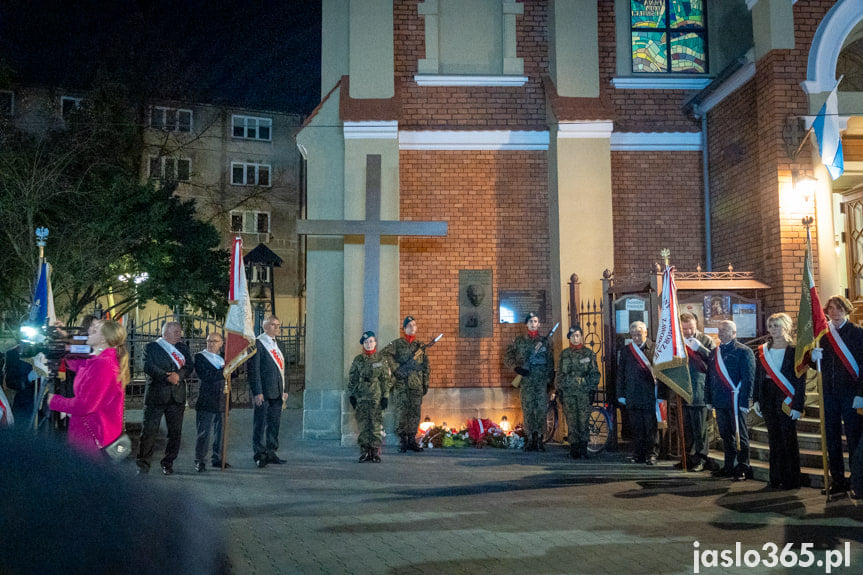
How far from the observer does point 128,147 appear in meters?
27.7

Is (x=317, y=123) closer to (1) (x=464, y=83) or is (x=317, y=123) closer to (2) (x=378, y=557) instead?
(1) (x=464, y=83)

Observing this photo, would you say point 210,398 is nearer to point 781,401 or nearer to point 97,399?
point 97,399

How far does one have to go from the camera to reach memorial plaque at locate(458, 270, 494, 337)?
12945 mm

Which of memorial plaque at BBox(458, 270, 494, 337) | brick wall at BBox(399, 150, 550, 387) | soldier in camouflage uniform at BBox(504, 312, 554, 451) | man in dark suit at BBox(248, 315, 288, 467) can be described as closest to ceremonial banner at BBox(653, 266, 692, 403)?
soldier in camouflage uniform at BBox(504, 312, 554, 451)

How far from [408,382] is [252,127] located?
1206 inches

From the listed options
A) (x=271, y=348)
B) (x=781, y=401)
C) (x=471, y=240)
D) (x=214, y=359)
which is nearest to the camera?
(x=781, y=401)

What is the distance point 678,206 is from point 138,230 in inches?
656

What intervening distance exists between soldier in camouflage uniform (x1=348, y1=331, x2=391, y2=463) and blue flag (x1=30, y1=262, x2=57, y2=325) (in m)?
4.80

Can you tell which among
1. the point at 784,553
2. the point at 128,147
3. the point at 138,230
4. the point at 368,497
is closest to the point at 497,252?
the point at 368,497

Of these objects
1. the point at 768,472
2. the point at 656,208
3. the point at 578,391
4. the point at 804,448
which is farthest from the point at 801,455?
the point at 656,208

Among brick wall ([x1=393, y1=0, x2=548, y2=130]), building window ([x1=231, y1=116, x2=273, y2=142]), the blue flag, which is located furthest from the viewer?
building window ([x1=231, y1=116, x2=273, y2=142])

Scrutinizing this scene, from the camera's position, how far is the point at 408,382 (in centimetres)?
1146

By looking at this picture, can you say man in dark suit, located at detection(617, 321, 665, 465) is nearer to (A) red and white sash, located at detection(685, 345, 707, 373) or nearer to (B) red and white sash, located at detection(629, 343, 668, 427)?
(B) red and white sash, located at detection(629, 343, 668, 427)

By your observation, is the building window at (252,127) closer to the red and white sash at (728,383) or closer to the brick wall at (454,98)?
the brick wall at (454,98)
